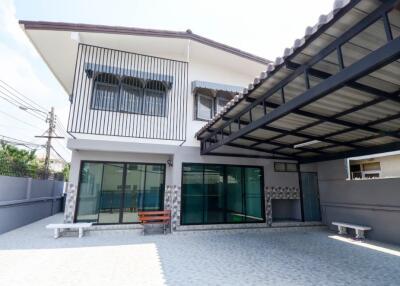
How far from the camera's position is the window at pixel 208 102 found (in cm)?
890

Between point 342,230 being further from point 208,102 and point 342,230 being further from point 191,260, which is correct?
point 208,102


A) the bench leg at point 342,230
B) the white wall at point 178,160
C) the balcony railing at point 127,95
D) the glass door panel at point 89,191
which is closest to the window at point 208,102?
the balcony railing at point 127,95

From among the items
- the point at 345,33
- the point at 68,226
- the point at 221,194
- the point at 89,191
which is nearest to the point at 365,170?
the point at 221,194

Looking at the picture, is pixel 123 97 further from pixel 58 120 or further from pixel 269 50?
pixel 58 120

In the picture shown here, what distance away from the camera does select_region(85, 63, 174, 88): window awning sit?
743 cm

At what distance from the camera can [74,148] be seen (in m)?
7.36

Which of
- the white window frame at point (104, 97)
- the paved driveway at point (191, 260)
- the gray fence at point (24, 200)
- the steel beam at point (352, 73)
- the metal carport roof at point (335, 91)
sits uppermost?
the white window frame at point (104, 97)

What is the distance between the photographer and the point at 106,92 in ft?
25.7

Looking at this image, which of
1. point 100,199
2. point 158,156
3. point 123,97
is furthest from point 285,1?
point 100,199

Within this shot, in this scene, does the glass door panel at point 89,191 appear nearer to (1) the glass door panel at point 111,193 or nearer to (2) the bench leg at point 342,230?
(1) the glass door panel at point 111,193

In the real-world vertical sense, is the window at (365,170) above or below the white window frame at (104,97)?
below

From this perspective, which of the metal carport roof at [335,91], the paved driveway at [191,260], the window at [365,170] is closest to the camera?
the metal carport roof at [335,91]

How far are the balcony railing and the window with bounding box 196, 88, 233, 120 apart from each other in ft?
2.10

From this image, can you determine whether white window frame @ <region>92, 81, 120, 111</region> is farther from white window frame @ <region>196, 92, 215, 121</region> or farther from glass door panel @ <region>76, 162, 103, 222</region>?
white window frame @ <region>196, 92, 215, 121</region>
